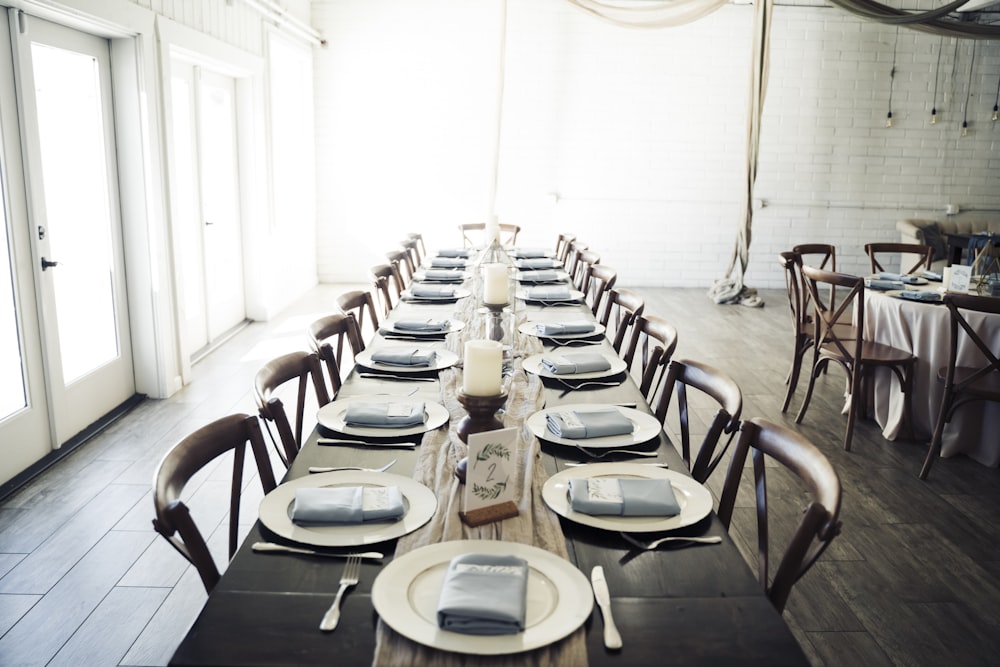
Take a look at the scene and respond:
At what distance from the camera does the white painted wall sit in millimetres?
8008

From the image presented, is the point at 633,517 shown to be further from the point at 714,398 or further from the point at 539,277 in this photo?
the point at 539,277

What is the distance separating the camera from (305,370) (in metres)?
2.40

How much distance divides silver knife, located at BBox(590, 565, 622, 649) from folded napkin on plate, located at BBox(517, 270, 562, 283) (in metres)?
3.08

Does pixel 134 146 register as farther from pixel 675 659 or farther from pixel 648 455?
pixel 675 659

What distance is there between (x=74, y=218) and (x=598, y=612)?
3.57 m

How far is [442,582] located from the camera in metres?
1.29

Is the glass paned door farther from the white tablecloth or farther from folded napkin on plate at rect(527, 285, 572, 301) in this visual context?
the white tablecloth

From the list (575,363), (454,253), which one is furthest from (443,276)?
(575,363)

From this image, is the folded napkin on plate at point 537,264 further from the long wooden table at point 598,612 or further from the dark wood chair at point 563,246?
the long wooden table at point 598,612

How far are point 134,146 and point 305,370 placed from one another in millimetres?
2517

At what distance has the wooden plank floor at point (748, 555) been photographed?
2.31 m

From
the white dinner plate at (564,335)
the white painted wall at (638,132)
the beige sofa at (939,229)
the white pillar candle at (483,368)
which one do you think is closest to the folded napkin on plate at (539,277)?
the white dinner plate at (564,335)

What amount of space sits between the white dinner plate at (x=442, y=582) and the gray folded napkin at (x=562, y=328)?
5.43ft

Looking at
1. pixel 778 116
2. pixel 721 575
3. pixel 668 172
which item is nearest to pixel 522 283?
pixel 721 575
